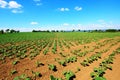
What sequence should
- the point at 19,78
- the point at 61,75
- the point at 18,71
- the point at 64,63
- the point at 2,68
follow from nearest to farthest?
the point at 19,78 → the point at 61,75 → the point at 18,71 → the point at 2,68 → the point at 64,63

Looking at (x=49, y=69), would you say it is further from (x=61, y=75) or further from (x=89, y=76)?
(x=89, y=76)

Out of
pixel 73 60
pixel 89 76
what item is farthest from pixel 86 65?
pixel 89 76

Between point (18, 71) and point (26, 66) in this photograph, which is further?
point (26, 66)

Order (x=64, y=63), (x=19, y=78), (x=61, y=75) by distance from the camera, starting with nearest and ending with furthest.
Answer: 1. (x=19, y=78)
2. (x=61, y=75)
3. (x=64, y=63)

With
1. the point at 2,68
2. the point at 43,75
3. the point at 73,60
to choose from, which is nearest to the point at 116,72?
the point at 73,60

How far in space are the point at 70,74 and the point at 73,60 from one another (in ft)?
11.8

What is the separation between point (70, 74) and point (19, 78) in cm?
293

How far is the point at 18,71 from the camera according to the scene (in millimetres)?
9219

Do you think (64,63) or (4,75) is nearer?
(4,75)

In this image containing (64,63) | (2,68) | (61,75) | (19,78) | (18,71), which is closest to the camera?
(19,78)

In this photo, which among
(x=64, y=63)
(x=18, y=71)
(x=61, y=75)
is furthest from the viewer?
(x=64, y=63)

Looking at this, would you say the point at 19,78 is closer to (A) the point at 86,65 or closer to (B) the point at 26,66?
(B) the point at 26,66

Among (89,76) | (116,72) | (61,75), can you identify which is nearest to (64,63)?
(61,75)

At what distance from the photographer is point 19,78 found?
7.82 m
